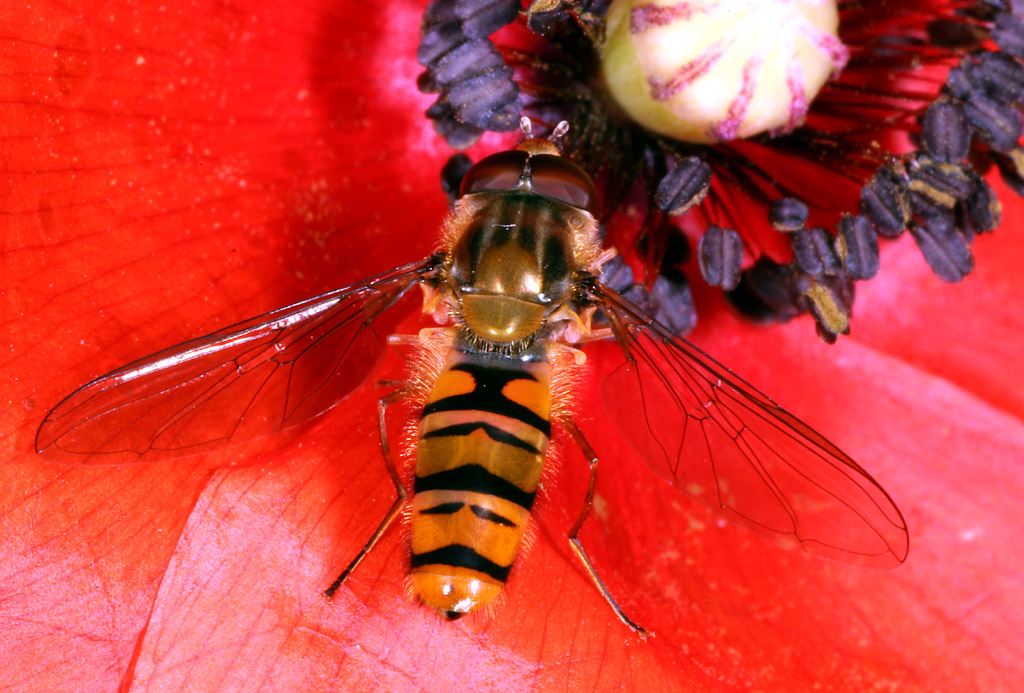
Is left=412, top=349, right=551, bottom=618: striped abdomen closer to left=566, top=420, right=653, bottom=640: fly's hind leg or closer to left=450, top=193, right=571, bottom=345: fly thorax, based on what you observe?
left=450, top=193, right=571, bottom=345: fly thorax

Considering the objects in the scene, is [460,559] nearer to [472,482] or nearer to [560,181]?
[472,482]

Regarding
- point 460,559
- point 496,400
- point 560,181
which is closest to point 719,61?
point 560,181

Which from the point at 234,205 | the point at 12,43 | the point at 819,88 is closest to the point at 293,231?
the point at 234,205

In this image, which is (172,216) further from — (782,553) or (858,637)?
(858,637)

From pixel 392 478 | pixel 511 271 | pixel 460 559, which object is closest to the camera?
pixel 460 559

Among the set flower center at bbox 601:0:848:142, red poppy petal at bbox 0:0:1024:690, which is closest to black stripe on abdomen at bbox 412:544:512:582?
red poppy petal at bbox 0:0:1024:690

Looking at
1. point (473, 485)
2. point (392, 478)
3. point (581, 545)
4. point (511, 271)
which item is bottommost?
point (581, 545)
